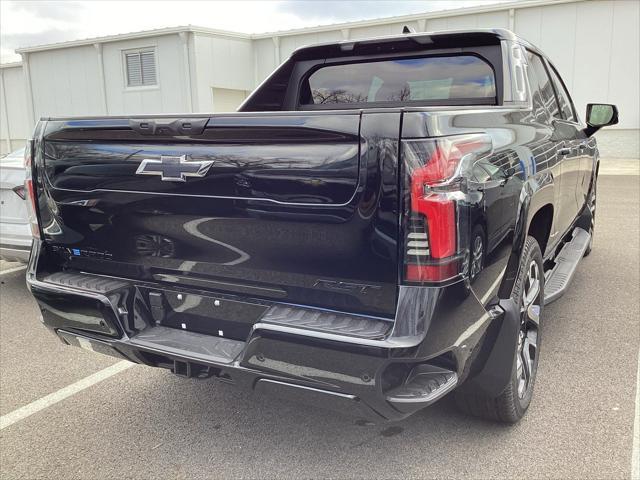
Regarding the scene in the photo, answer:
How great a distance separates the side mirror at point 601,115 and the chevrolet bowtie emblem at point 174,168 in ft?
12.6

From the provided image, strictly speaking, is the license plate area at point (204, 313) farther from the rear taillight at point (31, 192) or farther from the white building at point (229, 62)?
the white building at point (229, 62)

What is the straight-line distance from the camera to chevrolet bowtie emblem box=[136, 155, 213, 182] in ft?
7.75

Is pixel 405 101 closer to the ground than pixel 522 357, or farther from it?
farther from it

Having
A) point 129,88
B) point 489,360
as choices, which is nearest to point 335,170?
point 489,360

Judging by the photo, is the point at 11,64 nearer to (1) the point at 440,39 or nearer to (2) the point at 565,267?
(1) the point at 440,39

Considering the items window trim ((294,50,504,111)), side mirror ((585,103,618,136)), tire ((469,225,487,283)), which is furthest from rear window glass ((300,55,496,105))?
side mirror ((585,103,618,136))

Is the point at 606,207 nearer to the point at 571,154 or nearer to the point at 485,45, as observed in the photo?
the point at 571,154

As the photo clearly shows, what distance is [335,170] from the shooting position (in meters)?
2.12

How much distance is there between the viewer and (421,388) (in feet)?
7.08

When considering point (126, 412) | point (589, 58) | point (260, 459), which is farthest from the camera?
point (589, 58)

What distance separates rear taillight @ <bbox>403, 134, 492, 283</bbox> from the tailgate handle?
0.88 m

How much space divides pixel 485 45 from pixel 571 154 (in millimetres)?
1087

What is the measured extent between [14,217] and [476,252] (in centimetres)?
469

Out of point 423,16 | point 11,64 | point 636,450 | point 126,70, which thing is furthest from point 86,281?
point 11,64
